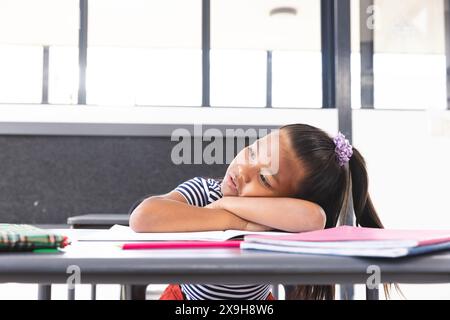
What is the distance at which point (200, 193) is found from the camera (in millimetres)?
1094

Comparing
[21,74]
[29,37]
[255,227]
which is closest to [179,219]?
[255,227]

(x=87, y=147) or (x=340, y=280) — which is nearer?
(x=340, y=280)

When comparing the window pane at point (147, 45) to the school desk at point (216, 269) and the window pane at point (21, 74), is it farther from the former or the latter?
the school desk at point (216, 269)

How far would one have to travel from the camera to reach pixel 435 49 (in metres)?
3.00

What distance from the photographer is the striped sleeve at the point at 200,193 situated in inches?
42.2

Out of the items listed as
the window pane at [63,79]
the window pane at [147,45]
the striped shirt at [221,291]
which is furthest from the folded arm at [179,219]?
the window pane at [147,45]

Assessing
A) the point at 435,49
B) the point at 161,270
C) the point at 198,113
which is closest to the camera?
the point at 161,270

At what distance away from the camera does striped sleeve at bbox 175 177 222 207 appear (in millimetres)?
1072

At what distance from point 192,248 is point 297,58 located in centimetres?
477

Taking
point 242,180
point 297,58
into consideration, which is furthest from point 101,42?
point 242,180

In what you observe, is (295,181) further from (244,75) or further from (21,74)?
(21,74)

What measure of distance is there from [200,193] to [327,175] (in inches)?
Answer: 11.1

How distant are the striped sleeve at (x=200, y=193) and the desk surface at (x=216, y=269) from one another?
679 millimetres
